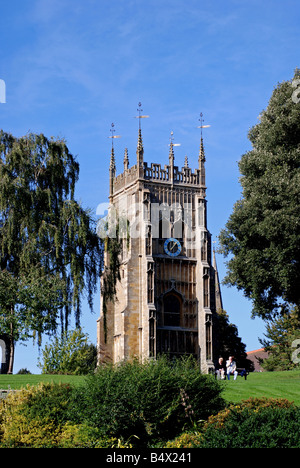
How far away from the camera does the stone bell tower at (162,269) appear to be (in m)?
56.0

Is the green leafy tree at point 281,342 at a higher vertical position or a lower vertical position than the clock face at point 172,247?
lower

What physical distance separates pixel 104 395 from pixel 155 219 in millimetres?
39887

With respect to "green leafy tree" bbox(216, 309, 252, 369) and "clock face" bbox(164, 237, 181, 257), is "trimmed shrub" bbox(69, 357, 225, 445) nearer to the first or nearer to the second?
"clock face" bbox(164, 237, 181, 257)

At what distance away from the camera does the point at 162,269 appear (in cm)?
5872

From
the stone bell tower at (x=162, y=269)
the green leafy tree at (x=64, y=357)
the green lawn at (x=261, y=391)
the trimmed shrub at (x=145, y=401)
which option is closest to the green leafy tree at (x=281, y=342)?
the stone bell tower at (x=162, y=269)

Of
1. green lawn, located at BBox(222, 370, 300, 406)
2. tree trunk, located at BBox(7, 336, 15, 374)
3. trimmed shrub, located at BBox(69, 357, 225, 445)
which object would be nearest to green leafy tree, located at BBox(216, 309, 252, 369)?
tree trunk, located at BBox(7, 336, 15, 374)

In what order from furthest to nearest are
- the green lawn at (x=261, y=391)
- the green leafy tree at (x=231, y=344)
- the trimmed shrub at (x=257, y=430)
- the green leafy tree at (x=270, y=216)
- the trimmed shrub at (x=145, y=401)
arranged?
the green leafy tree at (x=231, y=344) → the green leafy tree at (x=270, y=216) → the green lawn at (x=261, y=391) → the trimmed shrub at (x=145, y=401) → the trimmed shrub at (x=257, y=430)

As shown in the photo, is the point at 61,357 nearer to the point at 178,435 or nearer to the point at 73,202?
the point at 73,202

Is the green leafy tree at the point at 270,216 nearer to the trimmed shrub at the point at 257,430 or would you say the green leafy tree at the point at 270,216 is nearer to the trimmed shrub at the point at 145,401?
the trimmed shrub at the point at 145,401

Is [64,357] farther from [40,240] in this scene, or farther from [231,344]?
[231,344]

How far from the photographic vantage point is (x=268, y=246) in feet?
116

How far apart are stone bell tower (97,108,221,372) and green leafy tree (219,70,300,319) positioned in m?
19.4

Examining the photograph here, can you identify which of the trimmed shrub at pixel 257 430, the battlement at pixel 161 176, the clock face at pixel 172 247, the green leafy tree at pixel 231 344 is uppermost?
the battlement at pixel 161 176

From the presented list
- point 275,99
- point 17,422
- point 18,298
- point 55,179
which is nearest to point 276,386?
point 17,422
